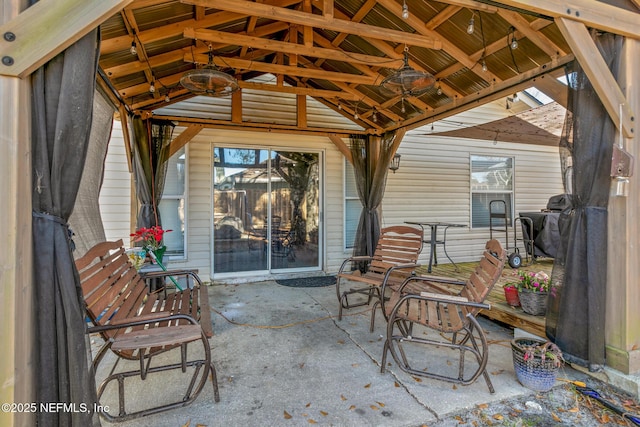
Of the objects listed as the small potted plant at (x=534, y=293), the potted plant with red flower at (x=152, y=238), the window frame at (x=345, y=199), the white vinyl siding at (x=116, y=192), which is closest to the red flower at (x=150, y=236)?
the potted plant with red flower at (x=152, y=238)

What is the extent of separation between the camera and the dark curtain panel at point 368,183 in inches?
216

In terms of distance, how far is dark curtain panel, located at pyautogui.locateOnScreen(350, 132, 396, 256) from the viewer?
18.0 ft

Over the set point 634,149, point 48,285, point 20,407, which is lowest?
point 20,407

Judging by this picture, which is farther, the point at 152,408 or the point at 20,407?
the point at 152,408

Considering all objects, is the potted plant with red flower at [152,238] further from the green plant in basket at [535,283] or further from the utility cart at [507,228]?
the utility cart at [507,228]

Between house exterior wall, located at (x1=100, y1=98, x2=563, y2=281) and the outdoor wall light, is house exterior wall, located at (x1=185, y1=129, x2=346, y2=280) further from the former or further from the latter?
the outdoor wall light

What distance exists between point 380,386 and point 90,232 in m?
2.95

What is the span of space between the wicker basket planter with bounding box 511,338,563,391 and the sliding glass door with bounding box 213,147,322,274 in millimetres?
3872

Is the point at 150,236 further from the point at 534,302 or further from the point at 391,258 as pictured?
the point at 534,302

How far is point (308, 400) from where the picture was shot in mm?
2074

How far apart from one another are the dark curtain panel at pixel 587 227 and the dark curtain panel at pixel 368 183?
3175 mm

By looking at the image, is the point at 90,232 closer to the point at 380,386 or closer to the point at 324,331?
the point at 324,331

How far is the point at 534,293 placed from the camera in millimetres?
2984

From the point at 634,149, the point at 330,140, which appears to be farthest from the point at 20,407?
the point at 330,140
